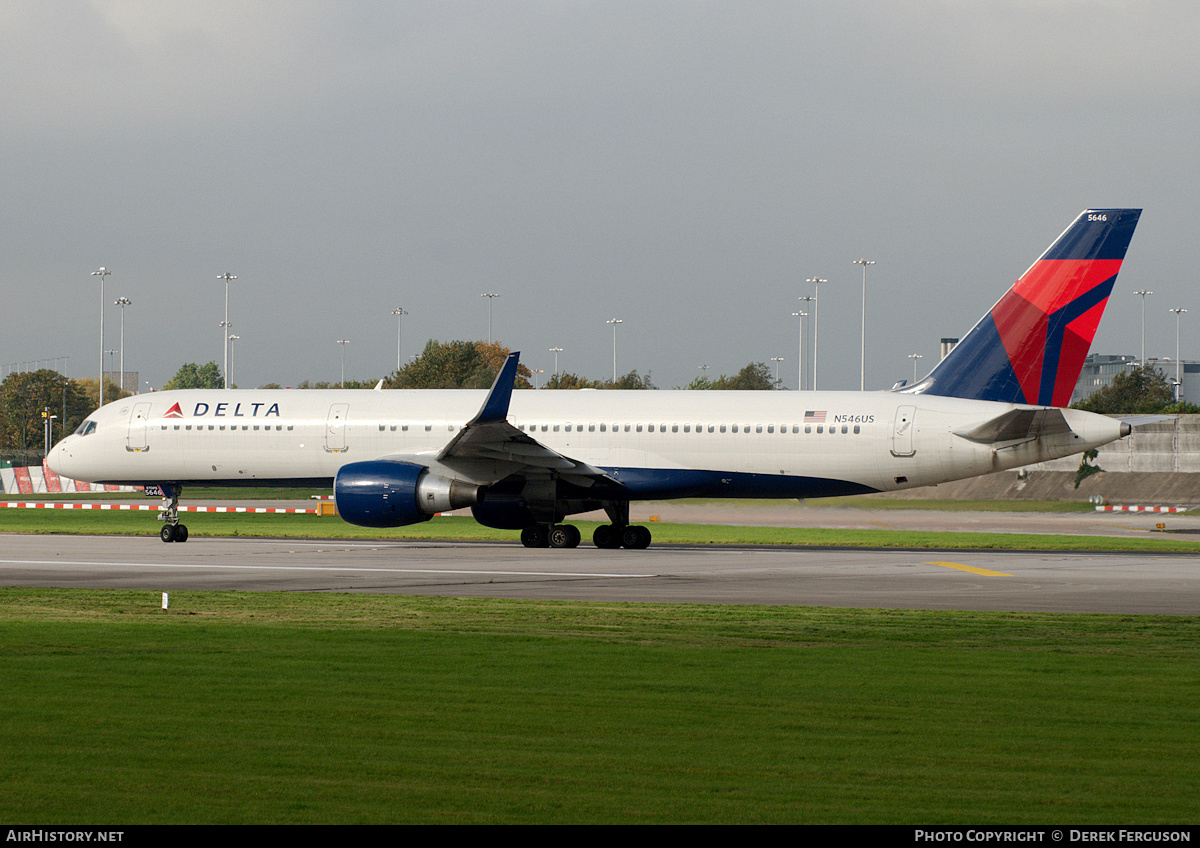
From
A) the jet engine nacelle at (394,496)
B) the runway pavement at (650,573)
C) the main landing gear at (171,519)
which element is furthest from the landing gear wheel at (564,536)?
the main landing gear at (171,519)

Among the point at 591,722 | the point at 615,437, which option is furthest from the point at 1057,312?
the point at 591,722

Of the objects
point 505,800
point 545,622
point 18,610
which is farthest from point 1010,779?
point 18,610

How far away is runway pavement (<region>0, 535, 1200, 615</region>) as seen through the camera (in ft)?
60.4

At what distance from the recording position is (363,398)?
1299 inches

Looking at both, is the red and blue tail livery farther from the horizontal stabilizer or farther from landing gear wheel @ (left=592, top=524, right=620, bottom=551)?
landing gear wheel @ (left=592, top=524, right=620, bottom=551)

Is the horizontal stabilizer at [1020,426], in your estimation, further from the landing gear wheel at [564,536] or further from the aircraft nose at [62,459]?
the aircraft nose at [62,459]

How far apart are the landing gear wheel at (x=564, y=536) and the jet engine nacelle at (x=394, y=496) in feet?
9.58

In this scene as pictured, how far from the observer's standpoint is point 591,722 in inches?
342

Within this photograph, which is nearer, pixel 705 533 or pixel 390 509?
pixel 390 509

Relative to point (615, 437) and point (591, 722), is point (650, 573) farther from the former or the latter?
point (591, 722)

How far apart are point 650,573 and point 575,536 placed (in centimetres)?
782
